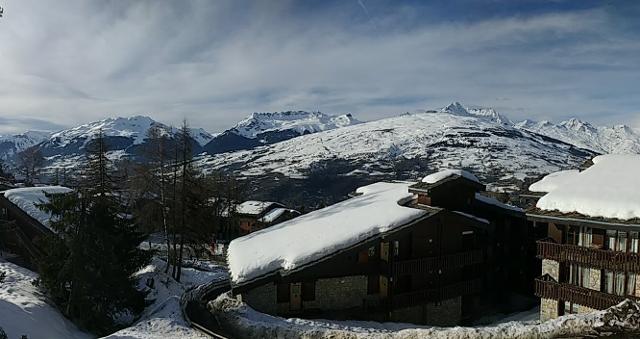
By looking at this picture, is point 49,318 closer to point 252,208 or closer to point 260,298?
point 260,298

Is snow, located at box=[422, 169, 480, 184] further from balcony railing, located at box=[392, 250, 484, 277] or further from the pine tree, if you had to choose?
the pine tree

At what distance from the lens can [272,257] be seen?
27750mm

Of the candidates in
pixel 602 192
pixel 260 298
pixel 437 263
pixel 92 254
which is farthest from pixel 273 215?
pixel 602 192

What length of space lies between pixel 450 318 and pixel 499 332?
12452mm

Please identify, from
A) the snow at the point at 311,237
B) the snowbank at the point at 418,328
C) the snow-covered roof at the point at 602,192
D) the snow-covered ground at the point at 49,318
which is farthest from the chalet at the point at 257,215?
the snow-covered roof at the point at 602,192

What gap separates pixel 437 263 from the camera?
30875 mm

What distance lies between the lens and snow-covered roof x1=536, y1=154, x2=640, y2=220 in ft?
81.7

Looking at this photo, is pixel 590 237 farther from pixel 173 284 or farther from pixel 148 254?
Answer: pixel 173 284

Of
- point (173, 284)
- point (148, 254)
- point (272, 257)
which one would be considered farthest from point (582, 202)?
point (173, 284)

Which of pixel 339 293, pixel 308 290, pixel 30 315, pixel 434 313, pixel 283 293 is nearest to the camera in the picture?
pixel 30 315

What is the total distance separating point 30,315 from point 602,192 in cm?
3049

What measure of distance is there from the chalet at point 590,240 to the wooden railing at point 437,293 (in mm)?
4866

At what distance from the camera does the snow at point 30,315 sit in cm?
2333

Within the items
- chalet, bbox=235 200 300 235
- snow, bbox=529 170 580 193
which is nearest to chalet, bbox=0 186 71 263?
chalet, bbox=235 200 300 235
